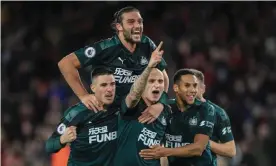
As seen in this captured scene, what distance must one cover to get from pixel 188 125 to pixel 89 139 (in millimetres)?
960

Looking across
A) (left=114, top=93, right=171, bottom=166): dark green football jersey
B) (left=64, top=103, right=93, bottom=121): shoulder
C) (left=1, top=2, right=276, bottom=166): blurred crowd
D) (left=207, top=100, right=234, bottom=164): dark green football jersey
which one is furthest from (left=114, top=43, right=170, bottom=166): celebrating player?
Answer: (left=1, top=2, right=276, bottom=166): blurred crowd

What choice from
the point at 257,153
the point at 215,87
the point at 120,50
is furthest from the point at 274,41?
the point at 120,50

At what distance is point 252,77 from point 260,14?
195 centimetres

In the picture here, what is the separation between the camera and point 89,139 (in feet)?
26.2

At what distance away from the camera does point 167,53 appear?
1616 cm

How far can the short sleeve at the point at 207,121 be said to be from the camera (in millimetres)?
8250

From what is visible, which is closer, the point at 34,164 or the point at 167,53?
the point at 34,164

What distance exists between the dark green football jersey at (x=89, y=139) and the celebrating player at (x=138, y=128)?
0.09 meters

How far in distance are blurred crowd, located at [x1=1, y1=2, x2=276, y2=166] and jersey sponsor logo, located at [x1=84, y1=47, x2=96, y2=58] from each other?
551 cm

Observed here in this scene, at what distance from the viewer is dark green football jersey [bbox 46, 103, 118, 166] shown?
26.2ft

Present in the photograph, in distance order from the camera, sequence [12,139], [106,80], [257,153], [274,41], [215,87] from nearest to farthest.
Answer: [106,80]
[257,153]
[12,139]
[215,87]
[274,41]

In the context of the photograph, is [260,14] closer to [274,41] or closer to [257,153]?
[274,41]

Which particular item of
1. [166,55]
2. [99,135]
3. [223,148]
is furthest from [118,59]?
[166,55]

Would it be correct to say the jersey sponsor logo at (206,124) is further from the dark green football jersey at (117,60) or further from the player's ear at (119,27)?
the player's ear at (119,27)
